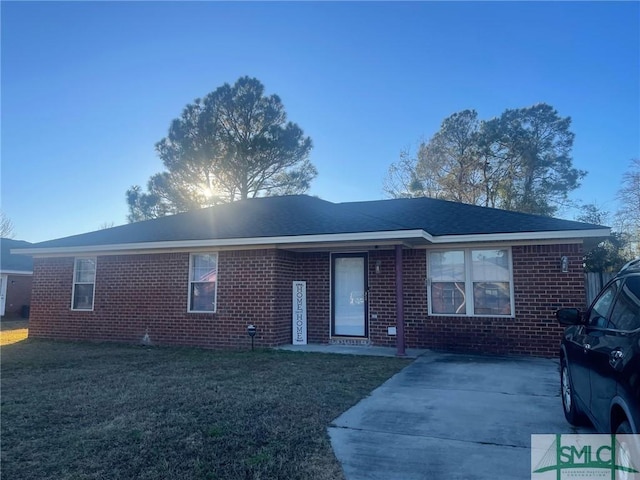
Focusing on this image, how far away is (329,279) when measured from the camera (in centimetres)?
1051

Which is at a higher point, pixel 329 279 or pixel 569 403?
pixel 329 279

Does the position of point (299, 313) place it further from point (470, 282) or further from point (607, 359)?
point (607, 359)

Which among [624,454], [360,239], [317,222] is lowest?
[624,454]

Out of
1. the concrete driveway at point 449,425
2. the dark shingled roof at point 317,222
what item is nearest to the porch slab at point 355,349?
the concrete driveway at point 449,425

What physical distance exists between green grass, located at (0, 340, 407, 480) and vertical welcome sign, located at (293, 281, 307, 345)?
6.69ft

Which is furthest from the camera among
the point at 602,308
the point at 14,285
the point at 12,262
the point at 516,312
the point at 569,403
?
the point at 12,262

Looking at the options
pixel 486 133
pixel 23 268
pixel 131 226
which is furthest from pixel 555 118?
pixel 23 268

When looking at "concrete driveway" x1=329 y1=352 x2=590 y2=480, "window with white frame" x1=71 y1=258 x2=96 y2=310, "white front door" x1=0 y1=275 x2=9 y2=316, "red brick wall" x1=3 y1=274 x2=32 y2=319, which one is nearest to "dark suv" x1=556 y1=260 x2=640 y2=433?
"concrete driveway" x1=329 y1=352 x2=590 y2=480

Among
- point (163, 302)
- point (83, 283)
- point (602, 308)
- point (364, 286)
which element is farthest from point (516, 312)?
point (83, 283)

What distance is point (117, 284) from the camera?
11422 mm

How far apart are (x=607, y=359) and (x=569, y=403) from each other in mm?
1804

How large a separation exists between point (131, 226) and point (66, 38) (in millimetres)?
5820

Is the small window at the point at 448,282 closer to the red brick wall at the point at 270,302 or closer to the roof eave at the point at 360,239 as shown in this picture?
the red brick wall at the point at 270,302

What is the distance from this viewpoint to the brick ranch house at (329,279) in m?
8.77
